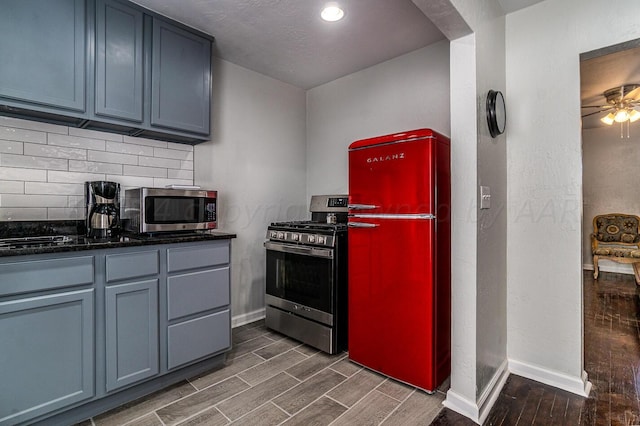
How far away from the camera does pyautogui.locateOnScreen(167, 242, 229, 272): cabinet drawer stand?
203 centimetres

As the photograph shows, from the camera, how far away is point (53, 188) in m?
2.07

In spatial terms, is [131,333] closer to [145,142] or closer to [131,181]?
[131,181]

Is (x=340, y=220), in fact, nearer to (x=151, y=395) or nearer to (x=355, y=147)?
(x=355, y=147)

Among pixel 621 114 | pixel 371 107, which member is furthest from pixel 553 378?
pixel 621 114

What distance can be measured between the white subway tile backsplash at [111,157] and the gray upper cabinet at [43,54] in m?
0.42

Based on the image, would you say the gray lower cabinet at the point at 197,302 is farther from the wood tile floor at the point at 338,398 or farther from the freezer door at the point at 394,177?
the freezer door at the point at 394,177

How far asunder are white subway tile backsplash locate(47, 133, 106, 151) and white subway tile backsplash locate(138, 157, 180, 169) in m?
0.28

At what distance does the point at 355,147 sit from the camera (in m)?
2.32

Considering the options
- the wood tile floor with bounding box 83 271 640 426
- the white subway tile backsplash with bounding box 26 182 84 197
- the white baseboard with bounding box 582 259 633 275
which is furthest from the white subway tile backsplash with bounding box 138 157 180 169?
the white baseboard with bounding box 582 259 633 275

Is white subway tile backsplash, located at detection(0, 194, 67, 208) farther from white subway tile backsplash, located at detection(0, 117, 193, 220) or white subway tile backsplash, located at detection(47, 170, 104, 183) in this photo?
white subway tile backsplash, located at detection(47, 170, 104, 183)

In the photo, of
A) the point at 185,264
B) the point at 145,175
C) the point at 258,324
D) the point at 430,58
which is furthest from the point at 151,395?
the point at 430,58

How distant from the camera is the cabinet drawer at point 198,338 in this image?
2.03m

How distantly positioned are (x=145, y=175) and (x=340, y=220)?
1784mm

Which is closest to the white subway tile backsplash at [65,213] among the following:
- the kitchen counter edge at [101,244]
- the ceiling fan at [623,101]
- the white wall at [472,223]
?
the kitchen counter edge at [101,244]
